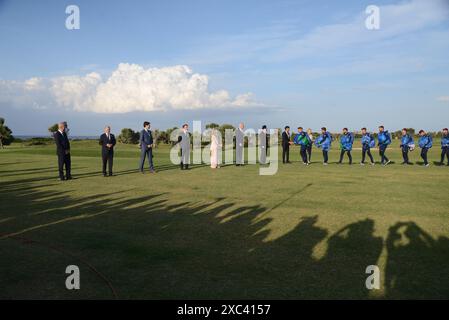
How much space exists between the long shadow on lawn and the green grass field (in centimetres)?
2

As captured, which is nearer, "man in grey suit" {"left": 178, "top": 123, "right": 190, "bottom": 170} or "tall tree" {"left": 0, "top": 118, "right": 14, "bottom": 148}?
"man in grey suit" {"left": 178, "top": 123, "right": 190, "bottom": 170}

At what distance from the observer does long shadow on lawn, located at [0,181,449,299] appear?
4.54 m

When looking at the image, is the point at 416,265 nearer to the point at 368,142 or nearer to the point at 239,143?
the point at 239,143

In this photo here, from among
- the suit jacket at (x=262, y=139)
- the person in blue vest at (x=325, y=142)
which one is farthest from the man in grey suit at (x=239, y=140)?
the person in blue vest at (x=325, y=142)

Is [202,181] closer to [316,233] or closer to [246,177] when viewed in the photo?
[246,177]

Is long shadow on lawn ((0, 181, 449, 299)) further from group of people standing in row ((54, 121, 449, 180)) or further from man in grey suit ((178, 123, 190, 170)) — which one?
man in grey suit ((178, 123, 190, 170))

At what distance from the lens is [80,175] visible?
55.5 ft

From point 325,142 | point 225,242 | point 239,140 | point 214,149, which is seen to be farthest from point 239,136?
point 225,242

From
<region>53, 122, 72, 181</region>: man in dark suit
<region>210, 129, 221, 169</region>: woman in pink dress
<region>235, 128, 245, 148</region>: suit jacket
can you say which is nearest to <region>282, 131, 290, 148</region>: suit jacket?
<region>235, 128, 245, 148</region>: suit jacket

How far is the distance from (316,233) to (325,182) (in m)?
7.52

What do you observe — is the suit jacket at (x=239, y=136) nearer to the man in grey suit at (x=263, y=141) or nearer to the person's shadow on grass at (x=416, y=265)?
the man in grey suit at (x=263, y=141)

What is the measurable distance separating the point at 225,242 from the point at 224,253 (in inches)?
23.9

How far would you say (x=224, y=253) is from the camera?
589 centimetres
